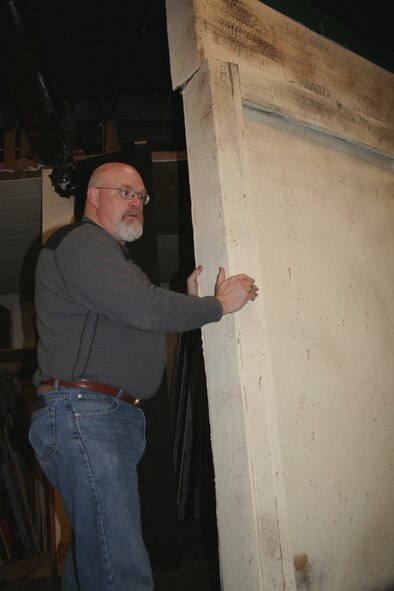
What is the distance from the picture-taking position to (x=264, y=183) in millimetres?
1554

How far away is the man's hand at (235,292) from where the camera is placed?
1.26 m

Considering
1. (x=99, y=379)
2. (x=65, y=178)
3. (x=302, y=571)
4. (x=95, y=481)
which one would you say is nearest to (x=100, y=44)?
(x=65, y=178)

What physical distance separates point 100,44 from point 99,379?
3240mm

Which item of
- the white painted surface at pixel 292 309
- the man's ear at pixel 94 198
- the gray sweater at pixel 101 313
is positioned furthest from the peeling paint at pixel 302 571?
the man's ear at pixel 94 198

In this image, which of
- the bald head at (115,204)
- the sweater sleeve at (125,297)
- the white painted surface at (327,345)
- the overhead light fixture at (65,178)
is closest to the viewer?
the sweater sleeve at (125,297)

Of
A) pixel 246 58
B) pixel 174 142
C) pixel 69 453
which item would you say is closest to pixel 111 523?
pixel 69 453

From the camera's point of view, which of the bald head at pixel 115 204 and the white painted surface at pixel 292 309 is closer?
the white painted surface at pixel 292 309

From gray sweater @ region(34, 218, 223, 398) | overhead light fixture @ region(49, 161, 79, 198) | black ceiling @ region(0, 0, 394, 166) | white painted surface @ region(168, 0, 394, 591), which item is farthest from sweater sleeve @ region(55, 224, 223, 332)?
overhead light fixture @ region(49, 161, 79, 198)

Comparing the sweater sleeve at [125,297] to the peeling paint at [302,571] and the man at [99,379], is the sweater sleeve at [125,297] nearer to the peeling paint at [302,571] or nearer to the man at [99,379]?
the man at [99,379]

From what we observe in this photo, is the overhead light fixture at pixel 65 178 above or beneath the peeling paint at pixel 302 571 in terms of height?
above

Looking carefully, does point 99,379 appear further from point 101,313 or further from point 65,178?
point 65,178

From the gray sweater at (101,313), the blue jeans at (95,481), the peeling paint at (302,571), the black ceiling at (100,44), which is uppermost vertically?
the black ceiling at (100,44)

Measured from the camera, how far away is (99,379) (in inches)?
50.7

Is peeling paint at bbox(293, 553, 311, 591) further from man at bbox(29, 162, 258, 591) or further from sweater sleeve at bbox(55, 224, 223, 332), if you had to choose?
sweater sleeve at bbox(55, 224, 223, 332)
